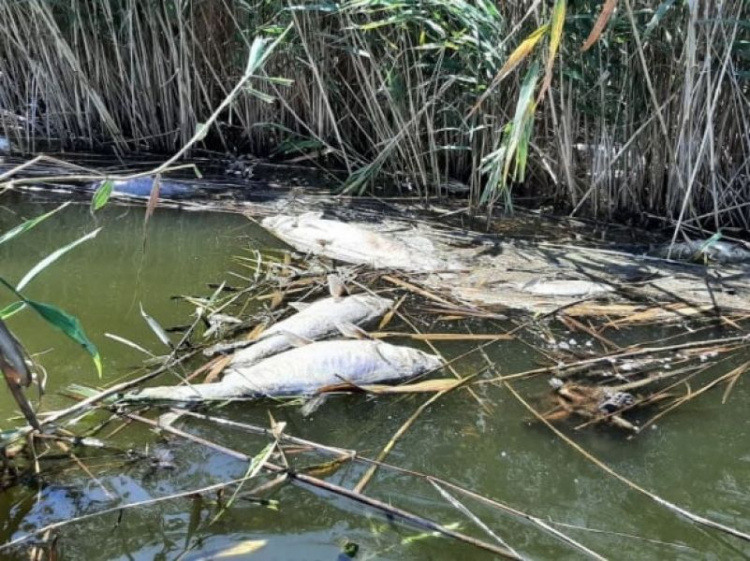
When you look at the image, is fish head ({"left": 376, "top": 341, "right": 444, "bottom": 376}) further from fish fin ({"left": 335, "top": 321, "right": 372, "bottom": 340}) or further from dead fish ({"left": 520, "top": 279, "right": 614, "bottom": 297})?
dead fish ({"left": 520, "top": 279, "right": 614, "bottom": 297})

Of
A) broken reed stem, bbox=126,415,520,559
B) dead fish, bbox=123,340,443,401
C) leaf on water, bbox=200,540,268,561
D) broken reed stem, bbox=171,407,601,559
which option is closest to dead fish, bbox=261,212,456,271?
dead fish, bbox=123,340,443,401

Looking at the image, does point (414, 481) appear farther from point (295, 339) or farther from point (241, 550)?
point (295, 339)

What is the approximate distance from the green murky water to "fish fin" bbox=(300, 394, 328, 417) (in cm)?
2

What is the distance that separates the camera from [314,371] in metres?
2.60

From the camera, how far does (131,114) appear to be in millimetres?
5594

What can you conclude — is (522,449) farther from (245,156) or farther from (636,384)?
(245,156)

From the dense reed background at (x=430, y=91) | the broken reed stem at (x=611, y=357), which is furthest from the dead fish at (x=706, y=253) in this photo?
the broken reed stem at (x=611, y=357)

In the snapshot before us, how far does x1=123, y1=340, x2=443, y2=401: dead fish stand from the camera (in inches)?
97.3

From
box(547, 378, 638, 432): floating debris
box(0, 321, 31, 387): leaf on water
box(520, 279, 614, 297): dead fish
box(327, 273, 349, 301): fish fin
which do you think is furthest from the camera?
box(520, 279, 614, 297): dead fish

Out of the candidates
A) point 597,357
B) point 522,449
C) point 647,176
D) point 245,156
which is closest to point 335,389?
point 522,449

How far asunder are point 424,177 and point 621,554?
3051mm

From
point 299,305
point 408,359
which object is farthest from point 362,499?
point 299,305

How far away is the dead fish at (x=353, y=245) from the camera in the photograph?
3.77m

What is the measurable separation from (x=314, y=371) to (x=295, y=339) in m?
0.29
